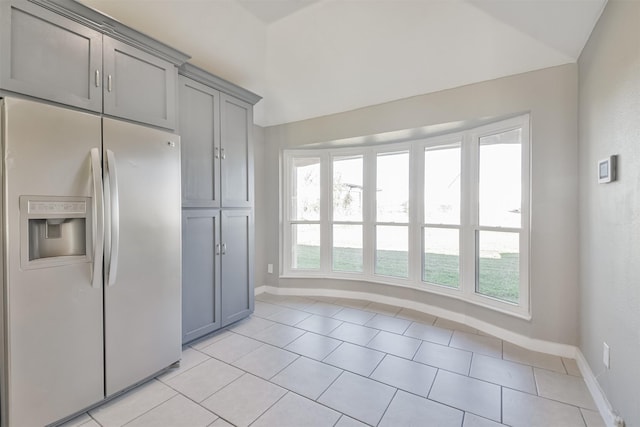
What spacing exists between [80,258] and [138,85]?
4.00ft

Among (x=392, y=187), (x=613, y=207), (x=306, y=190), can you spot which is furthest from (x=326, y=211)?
(x=613, y=207)

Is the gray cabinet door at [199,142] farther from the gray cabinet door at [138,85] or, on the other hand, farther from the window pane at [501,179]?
the window pane at [501,179]

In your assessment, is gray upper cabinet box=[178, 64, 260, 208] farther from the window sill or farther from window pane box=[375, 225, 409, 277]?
window pane box=[375, 225, 409, 277]

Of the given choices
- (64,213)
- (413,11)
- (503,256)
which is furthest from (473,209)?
(64,213)

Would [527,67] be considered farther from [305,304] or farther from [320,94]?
[305,304]

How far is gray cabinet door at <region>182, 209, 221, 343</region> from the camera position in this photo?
2398 millimetres

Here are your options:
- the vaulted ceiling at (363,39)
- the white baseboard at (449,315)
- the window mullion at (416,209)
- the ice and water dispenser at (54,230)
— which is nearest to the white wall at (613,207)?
the white baseboard at (449,315)

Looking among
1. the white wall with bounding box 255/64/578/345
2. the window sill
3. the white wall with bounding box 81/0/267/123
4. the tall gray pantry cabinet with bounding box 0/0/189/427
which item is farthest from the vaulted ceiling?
the window sill

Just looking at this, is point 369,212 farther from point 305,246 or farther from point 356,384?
point 356,384

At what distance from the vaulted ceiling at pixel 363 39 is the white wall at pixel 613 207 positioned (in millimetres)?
368

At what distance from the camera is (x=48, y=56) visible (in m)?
1.55

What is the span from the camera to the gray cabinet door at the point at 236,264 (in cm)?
275

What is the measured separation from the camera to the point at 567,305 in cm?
228

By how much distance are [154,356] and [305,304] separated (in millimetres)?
1908
